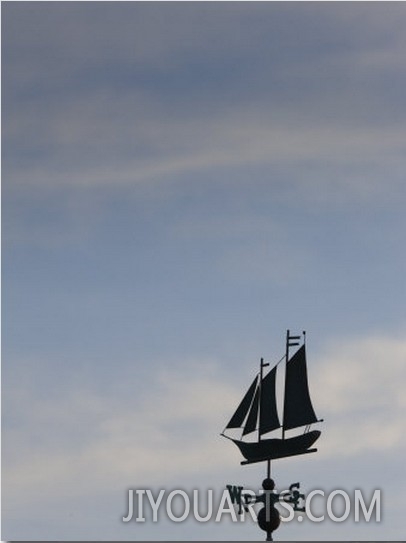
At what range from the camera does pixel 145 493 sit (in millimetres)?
76375

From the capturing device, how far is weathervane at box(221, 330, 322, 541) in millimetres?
77375

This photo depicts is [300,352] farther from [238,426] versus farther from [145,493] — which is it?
[145,493]

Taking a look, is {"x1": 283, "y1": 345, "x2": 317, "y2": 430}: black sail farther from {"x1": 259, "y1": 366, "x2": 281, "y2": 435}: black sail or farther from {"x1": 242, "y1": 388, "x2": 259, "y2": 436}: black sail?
{"x1": 242, "y1": 388, "x2": 259, "y2": 436}: black sail

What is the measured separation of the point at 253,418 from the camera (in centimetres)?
8150

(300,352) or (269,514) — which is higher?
(300,352)

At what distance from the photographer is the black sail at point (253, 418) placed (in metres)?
81.4

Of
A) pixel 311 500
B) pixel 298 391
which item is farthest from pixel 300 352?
pixel 311 500

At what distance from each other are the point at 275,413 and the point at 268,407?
33 centimetres

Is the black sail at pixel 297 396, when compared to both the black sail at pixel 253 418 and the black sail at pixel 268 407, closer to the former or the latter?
the black sail at pixel 268 407

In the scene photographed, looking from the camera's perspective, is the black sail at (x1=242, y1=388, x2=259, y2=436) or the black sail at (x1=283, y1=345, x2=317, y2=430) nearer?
the black sail at (x1=283, y1=345, x2=317, y2=430)

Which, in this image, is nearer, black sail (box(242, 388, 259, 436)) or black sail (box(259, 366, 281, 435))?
black sail (box(259, 366, 281, 435))

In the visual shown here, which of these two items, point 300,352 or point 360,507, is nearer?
point 360,507

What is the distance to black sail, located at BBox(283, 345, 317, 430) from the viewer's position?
263 ft

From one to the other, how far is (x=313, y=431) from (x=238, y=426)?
3.37 meters
